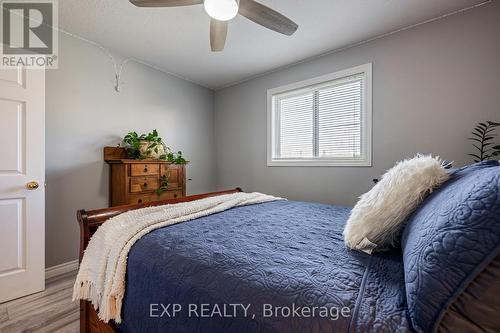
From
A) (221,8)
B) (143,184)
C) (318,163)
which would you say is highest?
(221,8)

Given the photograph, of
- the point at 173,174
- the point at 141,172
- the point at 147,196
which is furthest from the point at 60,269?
the point at 173,174

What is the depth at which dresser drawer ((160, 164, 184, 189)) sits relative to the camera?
2.78 metres

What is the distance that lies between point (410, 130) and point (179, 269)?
2492 mm

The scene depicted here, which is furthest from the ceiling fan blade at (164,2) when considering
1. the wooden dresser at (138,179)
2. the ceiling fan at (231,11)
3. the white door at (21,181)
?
the wooden dresser at (138,179)

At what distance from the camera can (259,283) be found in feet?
2.40

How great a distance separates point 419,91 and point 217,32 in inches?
79.3

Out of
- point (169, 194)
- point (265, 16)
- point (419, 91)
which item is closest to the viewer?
point (265, 16)

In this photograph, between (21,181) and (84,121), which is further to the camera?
(84,121)

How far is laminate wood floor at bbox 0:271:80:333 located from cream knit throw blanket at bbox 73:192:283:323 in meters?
0.64

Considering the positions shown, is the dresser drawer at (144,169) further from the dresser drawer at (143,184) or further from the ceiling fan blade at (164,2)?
the ceiling fan blade at (164,2)

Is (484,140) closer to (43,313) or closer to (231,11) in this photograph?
(231,11)

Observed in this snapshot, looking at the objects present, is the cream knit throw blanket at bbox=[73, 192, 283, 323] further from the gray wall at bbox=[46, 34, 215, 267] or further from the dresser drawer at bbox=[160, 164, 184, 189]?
the gray wall at bbox=[46, 34, 215, 267]

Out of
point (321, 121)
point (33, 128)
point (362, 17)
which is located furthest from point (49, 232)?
point (362, 17)

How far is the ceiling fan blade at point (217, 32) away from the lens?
177 cm
